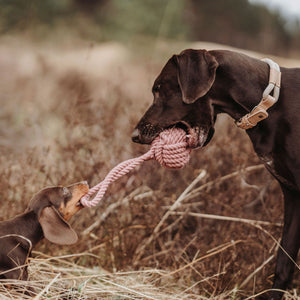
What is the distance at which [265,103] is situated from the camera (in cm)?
315

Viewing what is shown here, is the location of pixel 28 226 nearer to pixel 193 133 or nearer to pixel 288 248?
pixel 193 133

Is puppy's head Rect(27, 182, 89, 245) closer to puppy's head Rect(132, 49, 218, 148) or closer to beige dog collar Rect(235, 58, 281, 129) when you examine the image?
puppy's head Rect(132, 49, 218, 148)

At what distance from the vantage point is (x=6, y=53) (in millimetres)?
9844

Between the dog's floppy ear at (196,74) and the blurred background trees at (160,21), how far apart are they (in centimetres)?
710

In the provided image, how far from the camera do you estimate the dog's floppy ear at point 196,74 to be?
3.18m

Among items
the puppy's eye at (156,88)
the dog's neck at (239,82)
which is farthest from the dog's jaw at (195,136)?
the puppy's eye at (156,88)

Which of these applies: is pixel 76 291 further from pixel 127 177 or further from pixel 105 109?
pixel 105 109

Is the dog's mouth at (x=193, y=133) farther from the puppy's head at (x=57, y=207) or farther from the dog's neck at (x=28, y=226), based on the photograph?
the dog's neck at (x=28, y=226)

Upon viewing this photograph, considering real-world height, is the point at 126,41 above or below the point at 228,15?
below

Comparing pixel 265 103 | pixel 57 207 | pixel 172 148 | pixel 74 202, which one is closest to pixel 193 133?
pixel 172 148

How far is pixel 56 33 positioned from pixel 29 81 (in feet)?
10.9

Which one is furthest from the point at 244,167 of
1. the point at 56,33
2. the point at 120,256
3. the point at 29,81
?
the point at 56,33

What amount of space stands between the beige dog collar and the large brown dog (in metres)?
0.06

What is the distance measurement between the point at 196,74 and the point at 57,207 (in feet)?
4.28
